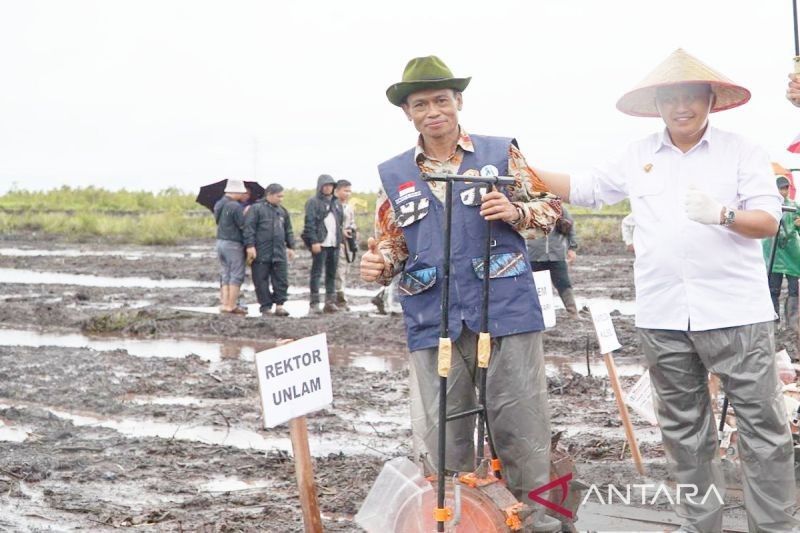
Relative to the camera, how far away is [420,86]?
14.8ft

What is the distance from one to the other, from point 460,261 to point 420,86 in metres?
0.75

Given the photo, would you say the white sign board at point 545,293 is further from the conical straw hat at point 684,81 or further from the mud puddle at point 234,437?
the conical straw hat at point 684,81

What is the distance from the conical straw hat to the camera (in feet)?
15.0

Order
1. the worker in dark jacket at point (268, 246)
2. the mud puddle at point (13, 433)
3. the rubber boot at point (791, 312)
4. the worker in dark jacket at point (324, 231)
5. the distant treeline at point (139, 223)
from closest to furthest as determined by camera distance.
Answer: the mud puddle at point (13, 433) → the rubber boot at point (791, 312) → the worker in dark jacket at point (268, 246) → the worker in dark jacket at point (324, 231) → the distant treeline at point (139, 223)

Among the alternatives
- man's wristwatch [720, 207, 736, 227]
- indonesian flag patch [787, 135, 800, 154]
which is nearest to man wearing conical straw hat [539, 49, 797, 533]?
man's wristwatch [720, 207, 736, 227]

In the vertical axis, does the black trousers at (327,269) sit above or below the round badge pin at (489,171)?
below

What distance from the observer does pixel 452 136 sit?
4645 mm

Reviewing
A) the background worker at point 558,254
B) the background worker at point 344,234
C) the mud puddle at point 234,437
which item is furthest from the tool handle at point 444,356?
the background worker at point 344,234

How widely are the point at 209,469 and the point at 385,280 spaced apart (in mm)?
2734

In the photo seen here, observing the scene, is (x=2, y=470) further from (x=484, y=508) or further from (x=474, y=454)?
(x=484, y=508)

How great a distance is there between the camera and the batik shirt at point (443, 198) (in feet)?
14.8

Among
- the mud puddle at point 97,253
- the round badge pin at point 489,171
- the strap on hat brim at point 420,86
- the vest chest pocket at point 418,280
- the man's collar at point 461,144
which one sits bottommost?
the mud puddle at point 97,253

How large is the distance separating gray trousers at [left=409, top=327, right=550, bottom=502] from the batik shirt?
0.43 metres

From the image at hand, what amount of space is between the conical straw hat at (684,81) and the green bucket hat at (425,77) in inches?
32.1
